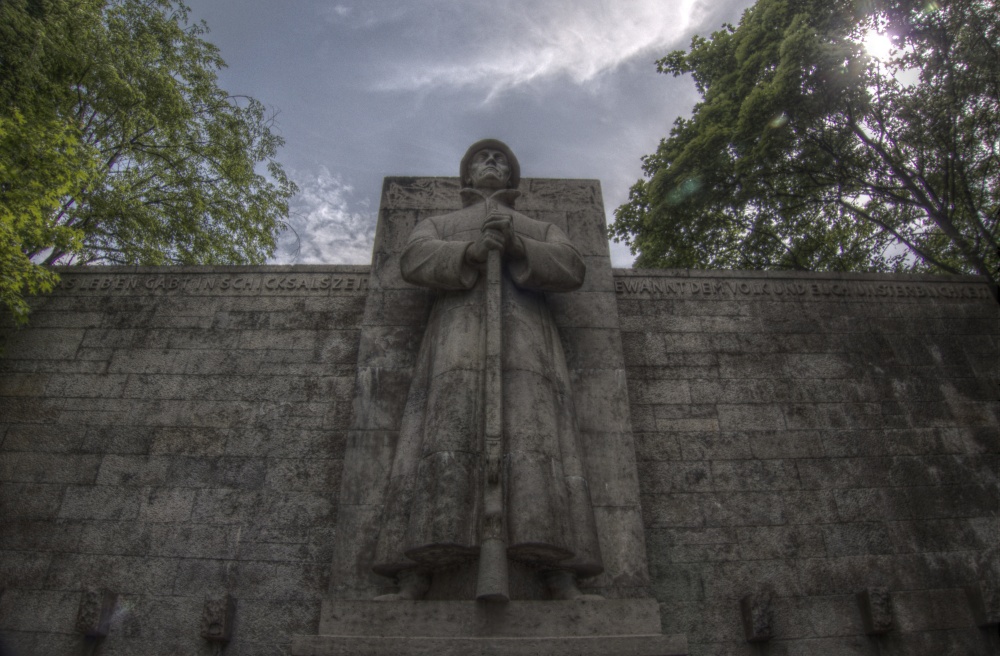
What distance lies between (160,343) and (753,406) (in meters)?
7.39

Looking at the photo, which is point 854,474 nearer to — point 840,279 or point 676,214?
point 840,279

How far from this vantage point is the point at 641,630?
478cm

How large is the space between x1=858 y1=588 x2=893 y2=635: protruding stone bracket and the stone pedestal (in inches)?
121

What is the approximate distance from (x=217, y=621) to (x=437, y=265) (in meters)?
4.01

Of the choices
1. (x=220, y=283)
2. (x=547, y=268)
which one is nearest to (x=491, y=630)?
(x=547, y=268)

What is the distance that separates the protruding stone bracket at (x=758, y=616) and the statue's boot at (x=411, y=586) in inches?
133

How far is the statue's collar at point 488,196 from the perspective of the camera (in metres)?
7.60

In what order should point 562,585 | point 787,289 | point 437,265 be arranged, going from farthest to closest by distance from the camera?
point 787,289, point 437,265, point 562,585

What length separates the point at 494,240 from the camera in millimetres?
6379

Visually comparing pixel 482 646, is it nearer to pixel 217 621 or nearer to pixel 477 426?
pixel 477 426

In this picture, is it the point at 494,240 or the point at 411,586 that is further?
the point at 494,240

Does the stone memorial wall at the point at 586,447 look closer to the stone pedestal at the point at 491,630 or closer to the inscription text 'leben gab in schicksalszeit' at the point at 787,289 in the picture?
the inscription text 'leben gab in schicksalszeit' at the point at 787,289

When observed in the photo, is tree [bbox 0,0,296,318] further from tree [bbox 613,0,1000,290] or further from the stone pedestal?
tree [bbox 613,0,1000,290]

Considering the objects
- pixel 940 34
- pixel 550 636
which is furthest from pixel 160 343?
pixel 940 34
